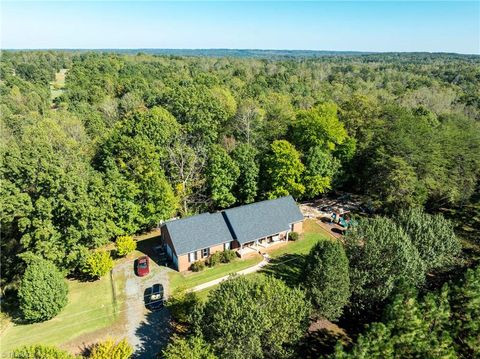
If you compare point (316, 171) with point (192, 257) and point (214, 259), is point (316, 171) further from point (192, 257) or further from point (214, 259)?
point (192, 257)

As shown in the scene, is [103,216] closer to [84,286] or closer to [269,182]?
[84,286]

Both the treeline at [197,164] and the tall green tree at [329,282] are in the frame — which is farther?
the treeline at [197,164]

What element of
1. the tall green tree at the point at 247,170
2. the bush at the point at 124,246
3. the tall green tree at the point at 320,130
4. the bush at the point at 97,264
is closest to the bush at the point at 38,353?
the bush at the point at 97,264

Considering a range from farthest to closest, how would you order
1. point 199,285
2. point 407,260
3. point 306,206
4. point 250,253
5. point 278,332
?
point 306,206 → point 250,253 → point 199,285 → point 407,260 → point 278,332

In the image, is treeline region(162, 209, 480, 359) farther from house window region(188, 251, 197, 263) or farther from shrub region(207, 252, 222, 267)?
shrub region(207, 252, 222, 267)

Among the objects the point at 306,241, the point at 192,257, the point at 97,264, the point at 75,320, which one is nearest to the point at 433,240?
the point at 306,241

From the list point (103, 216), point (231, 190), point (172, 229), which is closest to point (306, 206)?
point (231, 190)

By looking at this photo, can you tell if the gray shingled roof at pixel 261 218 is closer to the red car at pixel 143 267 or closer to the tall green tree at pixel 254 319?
the red car at pixel 143 267

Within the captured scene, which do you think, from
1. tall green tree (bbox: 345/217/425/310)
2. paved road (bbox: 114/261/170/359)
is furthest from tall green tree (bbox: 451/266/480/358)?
paved road (bbox: 114/261/170/359)
